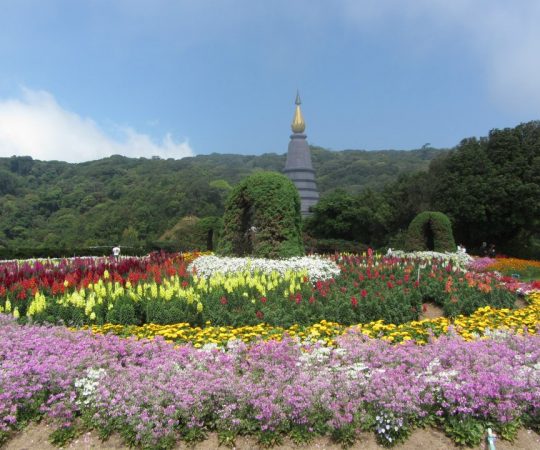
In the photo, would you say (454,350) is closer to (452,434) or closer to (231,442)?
(452,434)

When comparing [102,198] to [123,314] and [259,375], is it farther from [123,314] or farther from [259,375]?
[259,375]

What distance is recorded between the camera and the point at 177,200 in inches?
1647

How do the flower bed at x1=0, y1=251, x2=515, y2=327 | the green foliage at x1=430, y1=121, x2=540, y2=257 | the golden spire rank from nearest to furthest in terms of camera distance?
the flower bed at x1=0, y1=251, x2=515, y2=327
the green foliage at x1=430, y1=121, x2=540, y2=257
the golden spire

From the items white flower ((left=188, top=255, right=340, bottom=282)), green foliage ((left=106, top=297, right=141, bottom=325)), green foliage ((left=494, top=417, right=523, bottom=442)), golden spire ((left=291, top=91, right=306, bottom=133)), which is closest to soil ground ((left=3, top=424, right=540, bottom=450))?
green foliage ((left=494, top=417, right=523, bottom=442))

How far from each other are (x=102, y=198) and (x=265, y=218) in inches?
1509

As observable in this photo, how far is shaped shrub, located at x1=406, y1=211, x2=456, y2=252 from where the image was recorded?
695 inches

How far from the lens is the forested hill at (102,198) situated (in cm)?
3794

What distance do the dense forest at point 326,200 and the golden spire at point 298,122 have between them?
9413mm

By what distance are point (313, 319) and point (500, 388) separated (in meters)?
3.06

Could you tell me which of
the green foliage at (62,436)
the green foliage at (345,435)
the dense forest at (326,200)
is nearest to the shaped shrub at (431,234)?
the dense forest at (326,200)

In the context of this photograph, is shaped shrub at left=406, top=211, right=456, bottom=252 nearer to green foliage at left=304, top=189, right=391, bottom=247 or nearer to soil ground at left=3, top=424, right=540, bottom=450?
green foliage at left=304, top=189, right=391, bottom=247

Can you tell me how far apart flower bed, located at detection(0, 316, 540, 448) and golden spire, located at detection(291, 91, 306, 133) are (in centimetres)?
4514

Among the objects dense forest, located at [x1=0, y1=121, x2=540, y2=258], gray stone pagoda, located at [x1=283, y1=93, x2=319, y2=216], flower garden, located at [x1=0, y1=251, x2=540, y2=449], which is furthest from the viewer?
gray stone pagoda, located at [x1=283, y1=93, x2=319, y2=216]

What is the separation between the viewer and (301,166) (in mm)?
45781
